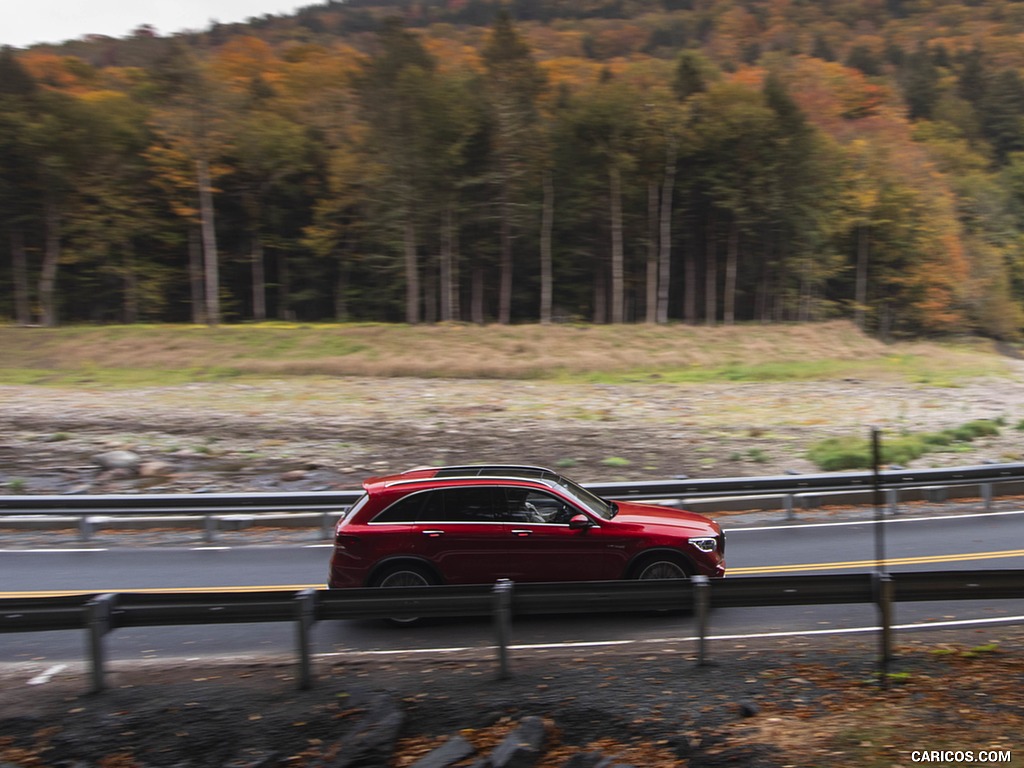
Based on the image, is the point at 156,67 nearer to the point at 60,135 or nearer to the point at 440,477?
the point at 60,135

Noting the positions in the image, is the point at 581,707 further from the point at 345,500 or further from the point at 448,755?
the point at 345,500

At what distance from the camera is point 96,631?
24.6 ft

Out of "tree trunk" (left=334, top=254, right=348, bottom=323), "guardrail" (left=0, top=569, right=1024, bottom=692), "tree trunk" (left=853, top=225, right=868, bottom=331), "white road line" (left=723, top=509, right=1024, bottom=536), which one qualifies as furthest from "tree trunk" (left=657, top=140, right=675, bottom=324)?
"guardrail" (left=0, top=569, right=1024, bottom=692)

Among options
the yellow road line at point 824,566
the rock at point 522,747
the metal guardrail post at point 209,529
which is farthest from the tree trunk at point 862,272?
the rock at point 522,747

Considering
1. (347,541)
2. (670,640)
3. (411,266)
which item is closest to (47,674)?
(347,541)

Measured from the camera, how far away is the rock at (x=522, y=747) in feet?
19.4

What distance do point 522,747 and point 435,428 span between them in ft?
63.4

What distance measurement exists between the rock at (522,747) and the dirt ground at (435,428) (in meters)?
12.9

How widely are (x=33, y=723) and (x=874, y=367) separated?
44.7 m

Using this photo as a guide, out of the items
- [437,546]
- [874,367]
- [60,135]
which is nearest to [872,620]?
[437,546]

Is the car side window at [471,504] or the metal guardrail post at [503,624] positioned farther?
the car side window at [471,504]

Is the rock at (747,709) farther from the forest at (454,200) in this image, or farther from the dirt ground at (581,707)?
the forest at (454,200)

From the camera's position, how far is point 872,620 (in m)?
9.44

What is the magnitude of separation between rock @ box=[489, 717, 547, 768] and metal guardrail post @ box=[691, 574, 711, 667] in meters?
2.02
